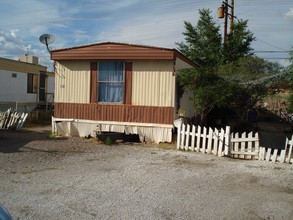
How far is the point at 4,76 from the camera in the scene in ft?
59.6

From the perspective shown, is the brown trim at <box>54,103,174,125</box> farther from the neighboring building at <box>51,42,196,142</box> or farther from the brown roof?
the brown roof

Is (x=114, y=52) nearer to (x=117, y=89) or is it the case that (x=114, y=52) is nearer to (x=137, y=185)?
(x=117, y=89)

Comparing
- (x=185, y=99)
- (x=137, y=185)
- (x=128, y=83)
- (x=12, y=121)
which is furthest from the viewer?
(x=12, y=121)

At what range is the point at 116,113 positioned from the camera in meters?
11.4

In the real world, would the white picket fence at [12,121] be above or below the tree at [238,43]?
below

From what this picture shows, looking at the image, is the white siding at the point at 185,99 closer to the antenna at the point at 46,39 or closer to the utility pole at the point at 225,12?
the antenna at the point at 46,39

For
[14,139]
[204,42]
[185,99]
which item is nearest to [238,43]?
A: [204,42]

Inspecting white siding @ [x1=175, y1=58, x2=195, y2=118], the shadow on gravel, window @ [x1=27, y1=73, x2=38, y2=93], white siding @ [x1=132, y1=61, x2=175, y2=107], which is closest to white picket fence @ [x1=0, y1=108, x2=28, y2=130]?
the shadow on gravel

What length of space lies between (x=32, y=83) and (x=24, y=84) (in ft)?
3.64

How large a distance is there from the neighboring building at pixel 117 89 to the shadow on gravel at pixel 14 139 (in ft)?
3.39

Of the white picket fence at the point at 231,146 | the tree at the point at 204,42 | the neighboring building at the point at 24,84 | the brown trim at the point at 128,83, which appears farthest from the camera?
the tree at the point at 204,42

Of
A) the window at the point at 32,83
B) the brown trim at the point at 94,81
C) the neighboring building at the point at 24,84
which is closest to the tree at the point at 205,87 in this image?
the brown trim at the point at 94,81

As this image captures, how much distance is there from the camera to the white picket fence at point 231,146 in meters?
8.59

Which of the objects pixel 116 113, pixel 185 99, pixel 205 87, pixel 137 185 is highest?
pixel 205 87
